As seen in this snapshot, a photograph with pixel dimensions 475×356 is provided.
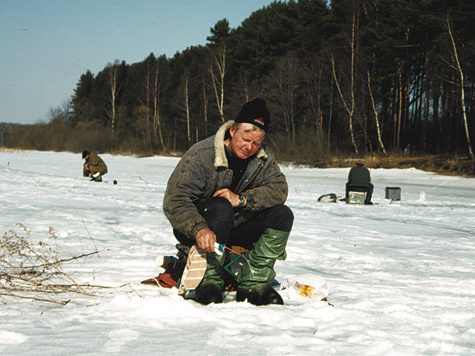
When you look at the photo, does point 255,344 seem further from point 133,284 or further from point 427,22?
point 427,22

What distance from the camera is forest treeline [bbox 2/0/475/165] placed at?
90.6 feet

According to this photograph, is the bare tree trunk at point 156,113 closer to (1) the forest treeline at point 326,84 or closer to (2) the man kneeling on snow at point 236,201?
(1) the forest treeline at point 326,84

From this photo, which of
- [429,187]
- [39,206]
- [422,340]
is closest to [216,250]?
[422,340]

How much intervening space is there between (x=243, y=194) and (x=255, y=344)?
1.12 meters

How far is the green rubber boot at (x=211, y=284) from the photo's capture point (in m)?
2.73

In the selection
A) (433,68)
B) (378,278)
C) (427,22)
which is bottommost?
(378,278)

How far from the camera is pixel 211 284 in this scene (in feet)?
9.29

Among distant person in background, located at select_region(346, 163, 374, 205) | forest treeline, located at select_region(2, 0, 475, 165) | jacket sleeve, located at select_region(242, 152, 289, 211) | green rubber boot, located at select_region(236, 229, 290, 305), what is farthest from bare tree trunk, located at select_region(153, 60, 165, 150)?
green rubber boot, located at select_region(236, 229, 290, 305)

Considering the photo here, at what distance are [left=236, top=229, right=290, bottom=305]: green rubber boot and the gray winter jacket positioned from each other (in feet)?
0.70

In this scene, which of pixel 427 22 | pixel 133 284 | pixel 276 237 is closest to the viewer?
pixel 276 237

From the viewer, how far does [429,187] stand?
17188mm

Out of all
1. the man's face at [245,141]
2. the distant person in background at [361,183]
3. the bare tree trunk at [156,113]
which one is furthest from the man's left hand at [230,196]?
the bare tree trunk at [156,113]

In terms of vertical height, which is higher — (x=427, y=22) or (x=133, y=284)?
(x=427, y=22)

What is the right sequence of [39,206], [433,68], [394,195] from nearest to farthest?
[39,206] < [394,195] < [433,68]
